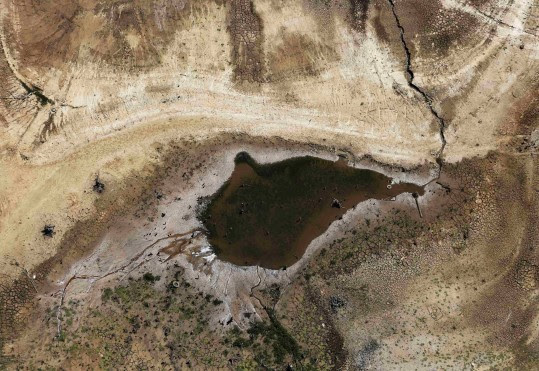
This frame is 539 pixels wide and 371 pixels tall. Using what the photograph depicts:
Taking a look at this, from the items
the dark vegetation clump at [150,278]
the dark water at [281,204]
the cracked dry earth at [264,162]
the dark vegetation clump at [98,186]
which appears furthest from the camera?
the dark water at [281,204]

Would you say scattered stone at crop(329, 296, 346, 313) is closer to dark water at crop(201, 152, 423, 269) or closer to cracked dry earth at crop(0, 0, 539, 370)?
cracked dry earth at crop(0, 0, 539, 370)

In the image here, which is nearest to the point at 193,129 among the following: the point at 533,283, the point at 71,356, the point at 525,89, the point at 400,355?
the point at 71,356

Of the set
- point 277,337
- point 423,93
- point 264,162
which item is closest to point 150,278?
point 277,337

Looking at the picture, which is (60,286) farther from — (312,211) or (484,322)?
(484,322)

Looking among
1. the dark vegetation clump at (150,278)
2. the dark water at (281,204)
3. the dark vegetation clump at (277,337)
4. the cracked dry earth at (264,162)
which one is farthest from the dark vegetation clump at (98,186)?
the dark vegetation clump at (277,337)

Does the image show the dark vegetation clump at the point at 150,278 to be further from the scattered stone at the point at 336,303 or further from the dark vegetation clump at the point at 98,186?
the scattered stone at the point at 336,303

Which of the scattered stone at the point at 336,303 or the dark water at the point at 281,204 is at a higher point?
the dark water at the point at 281,204

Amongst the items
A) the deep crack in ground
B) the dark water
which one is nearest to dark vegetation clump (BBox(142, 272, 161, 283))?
the dark water
